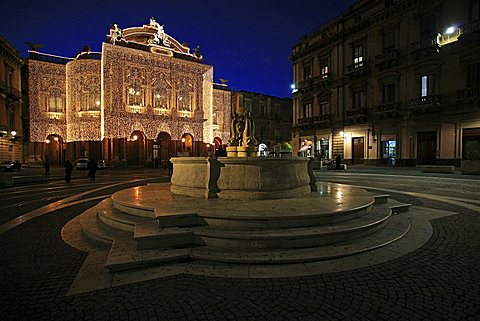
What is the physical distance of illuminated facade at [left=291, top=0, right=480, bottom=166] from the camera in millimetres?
19344

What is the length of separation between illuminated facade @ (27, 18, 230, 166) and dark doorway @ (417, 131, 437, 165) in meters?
24.6

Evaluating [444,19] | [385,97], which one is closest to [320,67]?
[385,97]

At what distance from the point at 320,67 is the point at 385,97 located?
901 centimetres

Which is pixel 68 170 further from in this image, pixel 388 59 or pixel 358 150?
pixel 388 59

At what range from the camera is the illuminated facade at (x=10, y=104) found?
27.2 m

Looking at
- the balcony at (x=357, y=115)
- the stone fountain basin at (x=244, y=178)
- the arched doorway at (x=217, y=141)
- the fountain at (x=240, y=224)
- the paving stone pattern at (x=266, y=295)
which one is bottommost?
the paving stone pattern at (x=266, y=295)

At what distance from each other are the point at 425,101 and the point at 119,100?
30846 mm

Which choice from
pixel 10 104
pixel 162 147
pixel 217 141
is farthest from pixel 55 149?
pixel 217 141

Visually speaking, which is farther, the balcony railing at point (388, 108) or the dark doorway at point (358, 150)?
the dark doorway at point (358, 150)

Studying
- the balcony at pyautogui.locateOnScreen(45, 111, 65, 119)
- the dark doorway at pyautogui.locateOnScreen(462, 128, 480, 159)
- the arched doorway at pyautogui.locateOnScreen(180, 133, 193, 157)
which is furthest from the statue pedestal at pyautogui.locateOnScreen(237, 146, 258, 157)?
the balcony at pyautogui.locateOnScreen(45, 111, 65, 119)

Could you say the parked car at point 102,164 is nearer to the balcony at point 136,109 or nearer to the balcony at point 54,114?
the balcony at point 136,109

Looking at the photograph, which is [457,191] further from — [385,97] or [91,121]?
[91,121]

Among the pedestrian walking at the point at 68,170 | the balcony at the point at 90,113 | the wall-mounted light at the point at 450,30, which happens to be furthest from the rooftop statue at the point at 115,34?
the wall-mounted light at the point at 450,30

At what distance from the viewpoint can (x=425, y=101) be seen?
828 inches
